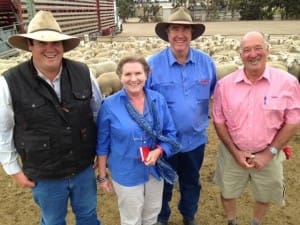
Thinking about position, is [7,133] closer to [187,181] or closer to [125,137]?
[125,137]

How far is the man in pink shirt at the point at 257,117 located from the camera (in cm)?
270

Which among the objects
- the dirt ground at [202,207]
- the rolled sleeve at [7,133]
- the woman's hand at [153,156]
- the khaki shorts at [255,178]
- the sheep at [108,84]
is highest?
the rolled sleeve at [7,133]

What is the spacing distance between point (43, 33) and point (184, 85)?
123 cm

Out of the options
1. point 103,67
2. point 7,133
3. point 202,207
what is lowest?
point 202,207

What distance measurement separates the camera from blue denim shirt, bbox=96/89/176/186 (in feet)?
8.40

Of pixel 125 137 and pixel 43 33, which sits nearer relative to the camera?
pixel 43 33

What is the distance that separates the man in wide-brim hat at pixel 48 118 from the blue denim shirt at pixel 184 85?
61cm

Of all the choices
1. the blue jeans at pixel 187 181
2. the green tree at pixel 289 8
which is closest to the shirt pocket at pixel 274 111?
the blue jeans at pixel 187 181

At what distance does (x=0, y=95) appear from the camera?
7.51ft

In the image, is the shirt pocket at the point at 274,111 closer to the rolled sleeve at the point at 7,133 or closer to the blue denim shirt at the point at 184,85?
the blue denim shirt at the point at 184,85

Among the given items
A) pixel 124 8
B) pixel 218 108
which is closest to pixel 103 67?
pixel 218 108

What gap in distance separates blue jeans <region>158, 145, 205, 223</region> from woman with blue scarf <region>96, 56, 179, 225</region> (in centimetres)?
37

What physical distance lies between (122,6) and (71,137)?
59.7 meters

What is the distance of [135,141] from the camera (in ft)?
8.48
